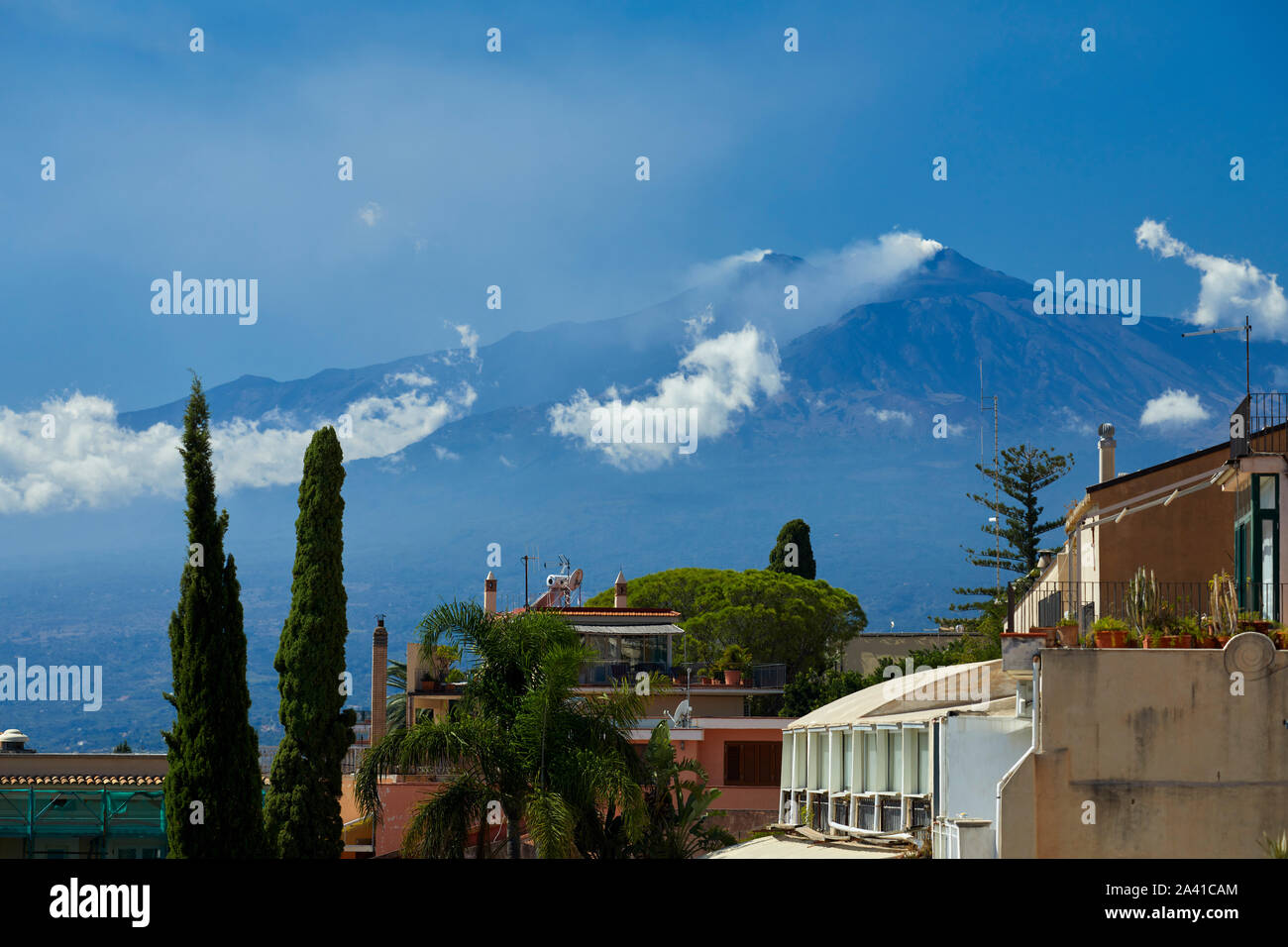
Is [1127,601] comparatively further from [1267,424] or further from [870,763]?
[870,763]

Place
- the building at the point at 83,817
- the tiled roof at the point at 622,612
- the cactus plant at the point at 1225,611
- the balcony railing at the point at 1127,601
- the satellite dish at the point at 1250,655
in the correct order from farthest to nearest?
the tiled roof at the point at 622,612
the building at the point at 83,817
the balcony railing at the point at 1127,601
the cactus plant at the point at 1225,611
the satellite dish at the point at 1250,655

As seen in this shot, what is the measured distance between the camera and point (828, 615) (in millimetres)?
73375

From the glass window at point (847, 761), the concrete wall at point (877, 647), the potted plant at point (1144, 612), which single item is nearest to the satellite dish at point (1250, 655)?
the potted plant at point (1144, 612)

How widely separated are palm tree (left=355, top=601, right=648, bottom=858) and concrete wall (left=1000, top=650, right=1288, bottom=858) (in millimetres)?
7257

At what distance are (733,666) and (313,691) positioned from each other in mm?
30805

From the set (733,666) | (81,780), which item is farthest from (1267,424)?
(733,666)

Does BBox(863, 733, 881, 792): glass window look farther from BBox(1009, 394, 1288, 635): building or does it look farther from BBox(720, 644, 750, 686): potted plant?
BBox(720, 644, 750, 686): potted plant

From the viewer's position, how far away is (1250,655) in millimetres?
17375

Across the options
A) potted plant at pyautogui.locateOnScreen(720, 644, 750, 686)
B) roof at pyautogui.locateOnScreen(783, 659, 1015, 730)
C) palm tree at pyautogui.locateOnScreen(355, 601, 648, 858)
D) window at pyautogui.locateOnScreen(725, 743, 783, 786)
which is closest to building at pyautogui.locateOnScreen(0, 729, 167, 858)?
palm tree at pyautogui.locateOnScreen(355, 601, 648, 858)

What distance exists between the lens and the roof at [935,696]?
72.1 feet

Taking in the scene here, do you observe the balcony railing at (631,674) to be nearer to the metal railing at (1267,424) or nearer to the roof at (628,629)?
the roof at (628,629)

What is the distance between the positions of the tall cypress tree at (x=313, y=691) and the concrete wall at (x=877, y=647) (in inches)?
2026
